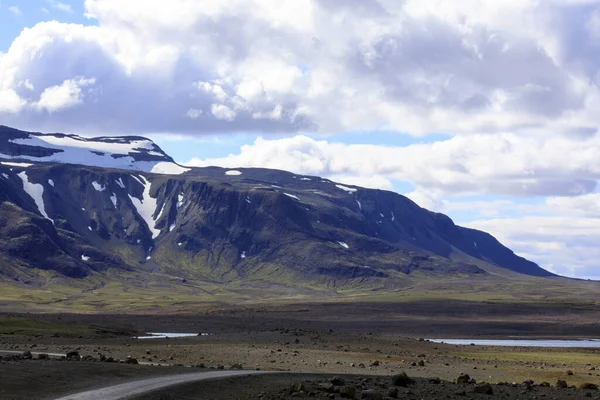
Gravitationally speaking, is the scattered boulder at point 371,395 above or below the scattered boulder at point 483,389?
below

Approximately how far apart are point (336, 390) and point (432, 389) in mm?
6622

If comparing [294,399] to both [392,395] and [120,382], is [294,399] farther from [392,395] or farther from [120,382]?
[120,382]

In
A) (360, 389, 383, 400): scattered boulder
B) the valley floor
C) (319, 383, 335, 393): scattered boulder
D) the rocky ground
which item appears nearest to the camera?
(360, 389, 383, 400): scattered boulder

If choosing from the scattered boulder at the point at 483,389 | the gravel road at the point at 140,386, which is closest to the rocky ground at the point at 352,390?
the scattered boulder at the point at 483,389

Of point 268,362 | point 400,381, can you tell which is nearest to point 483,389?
point 400,381

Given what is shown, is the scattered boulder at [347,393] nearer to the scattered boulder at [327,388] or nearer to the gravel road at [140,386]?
the scattered boulder at [327,388]

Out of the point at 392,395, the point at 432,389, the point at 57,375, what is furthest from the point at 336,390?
the point at 57,375

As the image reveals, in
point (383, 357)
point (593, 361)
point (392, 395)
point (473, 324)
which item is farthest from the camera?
point (473, 324)

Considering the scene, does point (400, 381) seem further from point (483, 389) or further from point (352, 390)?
point (352, 390)

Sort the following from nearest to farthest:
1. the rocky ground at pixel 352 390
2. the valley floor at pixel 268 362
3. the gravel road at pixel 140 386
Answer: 1. the gravel road at pixel 140 386
2. the rocky ground at pixel 352 390
3. the valley floor at pixel 268 362

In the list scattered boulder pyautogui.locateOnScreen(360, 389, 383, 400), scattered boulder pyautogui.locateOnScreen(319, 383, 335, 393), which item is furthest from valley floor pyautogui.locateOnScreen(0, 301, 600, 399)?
scattered boulder pyautogui.locateOnScreen(360, 389, 383, 400)

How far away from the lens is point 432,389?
43.7 m

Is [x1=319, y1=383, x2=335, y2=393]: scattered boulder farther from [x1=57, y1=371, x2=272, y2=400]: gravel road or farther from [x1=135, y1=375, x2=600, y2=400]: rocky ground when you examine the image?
[x1=57, y1=371, x2=272, y2=400]: gravel road

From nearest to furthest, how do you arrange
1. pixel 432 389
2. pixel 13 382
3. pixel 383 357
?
pixel 13 382 < pixel 432 389 < pixel 383 357
